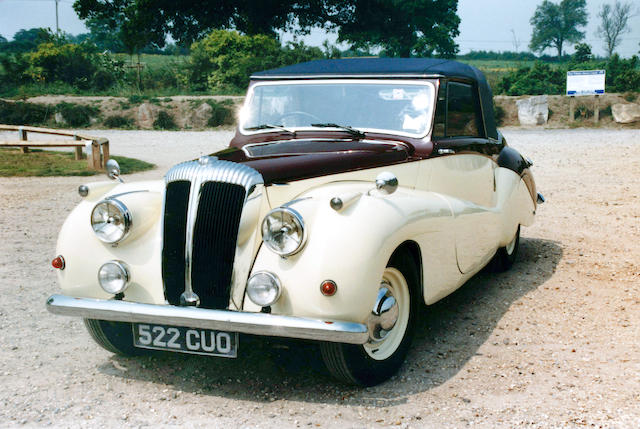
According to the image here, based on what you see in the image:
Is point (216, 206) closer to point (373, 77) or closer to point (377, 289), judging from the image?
point (377, 289)

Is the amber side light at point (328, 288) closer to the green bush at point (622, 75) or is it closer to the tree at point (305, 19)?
the green bush at point (622, 75)

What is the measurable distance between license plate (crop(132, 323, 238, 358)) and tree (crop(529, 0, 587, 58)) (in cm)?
Answer: 9912

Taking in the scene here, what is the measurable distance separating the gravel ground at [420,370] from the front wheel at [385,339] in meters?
0.12

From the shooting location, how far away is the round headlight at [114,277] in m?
3.56

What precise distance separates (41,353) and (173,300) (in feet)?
3.99

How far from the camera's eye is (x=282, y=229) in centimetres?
334

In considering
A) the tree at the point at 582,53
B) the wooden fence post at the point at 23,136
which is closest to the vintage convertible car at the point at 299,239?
the wooden fence post at the point at 23,136

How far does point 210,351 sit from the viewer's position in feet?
11.2

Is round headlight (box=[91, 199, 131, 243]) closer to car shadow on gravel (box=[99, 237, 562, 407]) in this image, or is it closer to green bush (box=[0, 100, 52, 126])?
car shadow on gravel (box=[99, 237, 562, 407])

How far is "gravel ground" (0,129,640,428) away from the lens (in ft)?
10.8

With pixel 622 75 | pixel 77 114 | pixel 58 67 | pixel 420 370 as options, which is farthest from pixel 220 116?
pixel 420 370

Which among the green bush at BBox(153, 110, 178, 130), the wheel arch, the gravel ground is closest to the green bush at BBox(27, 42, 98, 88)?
the green bush at BBox(153, 110, 178, 130)

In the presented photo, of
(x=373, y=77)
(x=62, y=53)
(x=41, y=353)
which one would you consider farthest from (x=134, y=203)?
(x=62, y=53)

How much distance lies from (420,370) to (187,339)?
1388 millimetres
